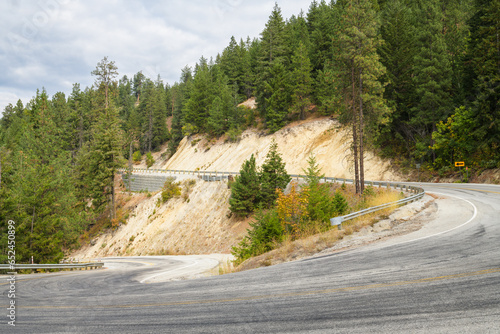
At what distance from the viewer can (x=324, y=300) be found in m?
5.41

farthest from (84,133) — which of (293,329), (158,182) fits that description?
(293,329)

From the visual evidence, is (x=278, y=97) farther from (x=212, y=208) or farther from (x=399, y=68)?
(x=212, y=208)

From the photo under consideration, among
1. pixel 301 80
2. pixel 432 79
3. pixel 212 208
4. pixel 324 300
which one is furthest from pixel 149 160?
pixel 324 300

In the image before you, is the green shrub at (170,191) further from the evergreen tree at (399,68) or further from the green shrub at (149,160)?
the green shrub at (149,160)

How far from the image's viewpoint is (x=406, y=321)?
14.3 feet

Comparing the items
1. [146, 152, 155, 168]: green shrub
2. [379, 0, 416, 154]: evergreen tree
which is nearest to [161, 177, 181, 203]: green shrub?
[379, 0, 416, 154]: evergreen tree

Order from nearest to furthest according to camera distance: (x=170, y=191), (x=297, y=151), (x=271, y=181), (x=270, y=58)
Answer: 1. (x=271, y=181)
2. (x=170, y=191)
3. (x=297, y=151)
4. (x=270, y=58)

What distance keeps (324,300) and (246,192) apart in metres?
25.6

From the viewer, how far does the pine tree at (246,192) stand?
30891mm

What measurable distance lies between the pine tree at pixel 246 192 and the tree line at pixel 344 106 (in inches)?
431

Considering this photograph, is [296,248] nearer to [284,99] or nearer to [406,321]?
[406,321]

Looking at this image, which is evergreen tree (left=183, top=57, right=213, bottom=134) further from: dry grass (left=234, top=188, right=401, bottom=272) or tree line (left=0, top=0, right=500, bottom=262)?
dry grass (left=234, top=188, right=401, bottom=272)

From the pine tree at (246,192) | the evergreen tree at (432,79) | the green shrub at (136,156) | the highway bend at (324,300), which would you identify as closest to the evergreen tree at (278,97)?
the evergreen tree at (432,79)

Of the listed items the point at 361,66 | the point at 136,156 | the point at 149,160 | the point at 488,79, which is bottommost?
the point at 149,160
